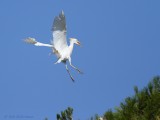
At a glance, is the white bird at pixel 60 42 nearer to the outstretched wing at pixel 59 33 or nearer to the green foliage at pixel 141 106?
the outstretched wing at pixel 59 33

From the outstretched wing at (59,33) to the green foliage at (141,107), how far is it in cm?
497

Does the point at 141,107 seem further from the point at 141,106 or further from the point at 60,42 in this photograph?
the point at 60,42

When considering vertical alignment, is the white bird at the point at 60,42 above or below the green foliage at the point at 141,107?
above

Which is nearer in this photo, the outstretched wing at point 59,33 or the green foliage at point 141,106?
the green foliage at point 141,106

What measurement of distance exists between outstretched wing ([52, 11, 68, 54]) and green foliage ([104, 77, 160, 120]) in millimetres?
4974

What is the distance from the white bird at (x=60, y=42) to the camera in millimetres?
25188

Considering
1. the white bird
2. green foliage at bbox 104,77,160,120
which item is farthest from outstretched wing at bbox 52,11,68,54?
green foliage at bbox 104,77,160,120

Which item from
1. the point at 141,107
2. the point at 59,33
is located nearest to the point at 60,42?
the point at 59,33

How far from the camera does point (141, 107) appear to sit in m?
21.0

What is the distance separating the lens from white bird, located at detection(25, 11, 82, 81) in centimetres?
2519

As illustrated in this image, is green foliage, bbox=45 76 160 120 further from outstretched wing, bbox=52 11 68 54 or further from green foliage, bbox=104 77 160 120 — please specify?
outstretched wing, bbox=52 11 68 54

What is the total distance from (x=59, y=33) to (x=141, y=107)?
5844 mm

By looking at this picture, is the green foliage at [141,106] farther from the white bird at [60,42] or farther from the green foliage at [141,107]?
the white bird at [60,42]

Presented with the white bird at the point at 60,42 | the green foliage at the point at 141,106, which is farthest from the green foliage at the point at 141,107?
the white bird at the point at 60,42
